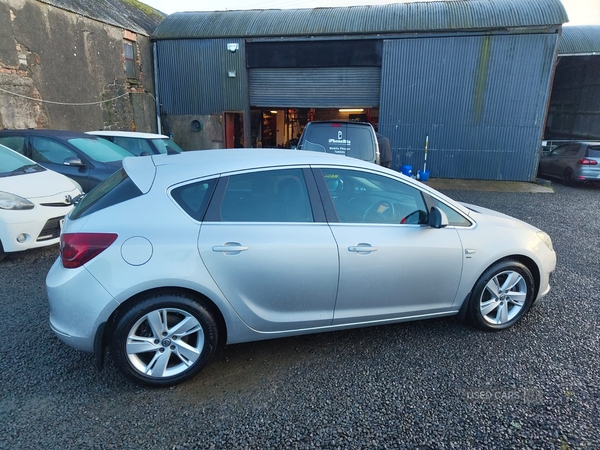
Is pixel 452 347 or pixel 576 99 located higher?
pixel 576 99

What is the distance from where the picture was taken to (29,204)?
4.76 m

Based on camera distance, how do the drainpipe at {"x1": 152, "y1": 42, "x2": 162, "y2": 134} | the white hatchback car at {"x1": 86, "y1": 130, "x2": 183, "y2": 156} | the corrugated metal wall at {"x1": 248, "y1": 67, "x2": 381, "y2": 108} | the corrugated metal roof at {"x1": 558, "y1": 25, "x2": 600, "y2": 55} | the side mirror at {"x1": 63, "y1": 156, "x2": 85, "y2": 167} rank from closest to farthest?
the side mirror at {"x1": 63, "y1": 156, "x2": 85, "y2": 167} < the white hatchback car at {"x1": 86, "y1": 130, "x2": 183, "y2": 156} < the corrugated metal wall at {"x1": 248, "y1": 67, "x2": 381, "y2": 108} < the drainpipe at {"x1": 152, "y1": 42, "x2": 162, "y2": 134} < the corrugated metal roof at {"x1": 558, "y1": 25, "x2": 600, "y2": 55}

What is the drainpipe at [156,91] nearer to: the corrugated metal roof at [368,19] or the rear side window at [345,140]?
the corrugated metal roof at [368,19]

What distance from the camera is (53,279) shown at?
8.61ft

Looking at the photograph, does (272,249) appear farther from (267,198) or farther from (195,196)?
(195,196)

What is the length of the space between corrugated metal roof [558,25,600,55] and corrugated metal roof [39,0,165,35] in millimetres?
17260

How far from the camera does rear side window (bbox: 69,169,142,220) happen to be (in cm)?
265

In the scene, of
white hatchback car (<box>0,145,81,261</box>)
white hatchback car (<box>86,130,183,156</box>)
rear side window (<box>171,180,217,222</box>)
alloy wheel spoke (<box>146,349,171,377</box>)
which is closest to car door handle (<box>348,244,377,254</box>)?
rear side window (<box>171,180,217,222</box>)

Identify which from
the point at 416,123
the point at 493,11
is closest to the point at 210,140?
the point at 416,123

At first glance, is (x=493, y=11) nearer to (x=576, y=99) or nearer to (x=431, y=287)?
(x=576, y=99)

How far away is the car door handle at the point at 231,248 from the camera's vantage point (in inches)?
103

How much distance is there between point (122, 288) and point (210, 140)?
1286 centimetres

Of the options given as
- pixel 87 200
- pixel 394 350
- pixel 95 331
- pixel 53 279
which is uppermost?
pixel 87 200

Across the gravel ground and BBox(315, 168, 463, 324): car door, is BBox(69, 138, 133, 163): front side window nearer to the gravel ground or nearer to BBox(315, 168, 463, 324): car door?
the gravel ground
